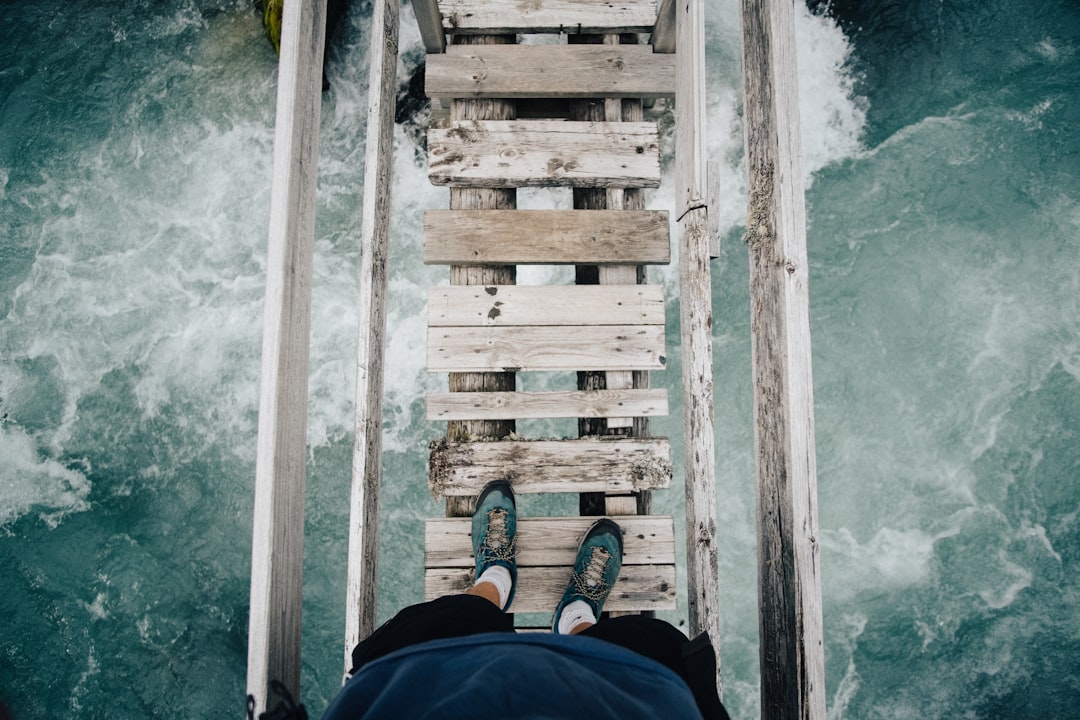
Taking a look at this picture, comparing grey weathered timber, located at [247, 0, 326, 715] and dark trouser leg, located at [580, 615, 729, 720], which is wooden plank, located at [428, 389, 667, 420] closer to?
grey weathered timber, located at [247, 0, 326, 715]

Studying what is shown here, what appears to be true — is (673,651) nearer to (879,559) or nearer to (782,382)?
(782,382)

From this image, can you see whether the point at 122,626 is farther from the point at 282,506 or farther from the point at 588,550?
the point at 588,550

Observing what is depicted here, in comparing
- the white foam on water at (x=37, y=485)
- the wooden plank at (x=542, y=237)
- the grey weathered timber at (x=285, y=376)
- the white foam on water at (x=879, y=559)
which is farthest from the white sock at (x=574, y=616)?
the white foam on water at (x=37, y=485)

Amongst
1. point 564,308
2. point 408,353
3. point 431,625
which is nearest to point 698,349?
point 564,308

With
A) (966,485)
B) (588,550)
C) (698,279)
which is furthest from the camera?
(966,485)

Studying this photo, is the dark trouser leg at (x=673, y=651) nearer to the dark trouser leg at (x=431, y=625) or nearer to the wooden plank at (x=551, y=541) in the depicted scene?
the dark trouser leg at (x=431, y=625)

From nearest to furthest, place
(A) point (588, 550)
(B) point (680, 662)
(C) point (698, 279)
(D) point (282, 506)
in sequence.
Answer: (B) point (680, 662) < (D) point (282, 506) < (C) point (698, 279) < (A) point (588, 550)

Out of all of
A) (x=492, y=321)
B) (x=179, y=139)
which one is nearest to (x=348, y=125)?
(x=179, y=139)

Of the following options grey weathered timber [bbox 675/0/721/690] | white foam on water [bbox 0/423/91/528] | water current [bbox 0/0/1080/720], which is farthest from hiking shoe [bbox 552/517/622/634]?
white foam on water [bbox 0/423/91/528]
